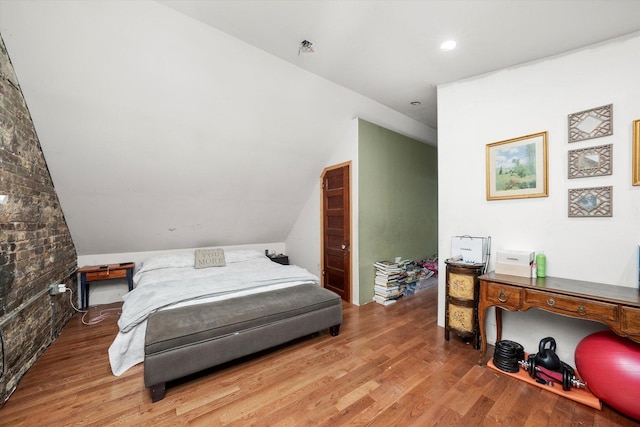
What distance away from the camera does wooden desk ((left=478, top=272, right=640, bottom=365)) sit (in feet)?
5.19

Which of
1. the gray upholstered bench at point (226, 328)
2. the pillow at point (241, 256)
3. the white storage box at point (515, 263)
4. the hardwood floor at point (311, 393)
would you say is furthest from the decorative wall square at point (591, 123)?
the pillow at point (241, 256)

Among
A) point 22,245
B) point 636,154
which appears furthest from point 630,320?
point 22,245

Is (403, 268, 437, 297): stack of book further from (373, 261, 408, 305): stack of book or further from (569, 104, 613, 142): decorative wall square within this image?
(569, 104, 613, 142): decorative wall square

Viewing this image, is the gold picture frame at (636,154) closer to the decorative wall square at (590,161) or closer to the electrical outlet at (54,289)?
the decorative wall square at (590,161)

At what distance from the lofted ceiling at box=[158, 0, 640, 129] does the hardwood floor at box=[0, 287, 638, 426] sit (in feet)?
8.89

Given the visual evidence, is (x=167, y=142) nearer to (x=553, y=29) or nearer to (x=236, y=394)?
(x=236, y=394)

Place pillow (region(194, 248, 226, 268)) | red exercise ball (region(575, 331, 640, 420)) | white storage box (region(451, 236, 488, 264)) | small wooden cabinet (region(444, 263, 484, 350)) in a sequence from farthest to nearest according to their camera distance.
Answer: pillow (region(194, 248, 226, 268))
white storage box (region(451, 236, 488, 264))
small wooden cabinet (region(444, 263, 484, 350))
red exercise ball (region(575, 331, 640, 420))

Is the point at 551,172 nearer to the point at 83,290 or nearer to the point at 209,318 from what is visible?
the point at 209,318

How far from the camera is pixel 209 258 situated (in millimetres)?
3814

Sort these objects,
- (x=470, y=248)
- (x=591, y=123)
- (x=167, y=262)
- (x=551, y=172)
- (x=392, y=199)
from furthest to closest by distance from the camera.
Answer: (x=392, y=199), (x=167, y=262), (x=470, y=248), (x=551, y=172), (x=591, y=123)

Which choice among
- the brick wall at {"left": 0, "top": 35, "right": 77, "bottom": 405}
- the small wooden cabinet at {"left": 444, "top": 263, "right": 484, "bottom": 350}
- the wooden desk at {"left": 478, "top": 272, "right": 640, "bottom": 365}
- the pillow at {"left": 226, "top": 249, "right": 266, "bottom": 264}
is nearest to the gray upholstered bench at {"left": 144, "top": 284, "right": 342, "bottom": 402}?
the brick wall at {"left": 0, "top": 35, "right": 77, "bottom": 405}

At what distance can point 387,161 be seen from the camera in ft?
12.9

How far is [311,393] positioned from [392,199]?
2.94m

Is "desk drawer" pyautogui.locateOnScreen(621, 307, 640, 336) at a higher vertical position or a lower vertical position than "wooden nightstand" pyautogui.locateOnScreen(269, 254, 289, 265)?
higher
